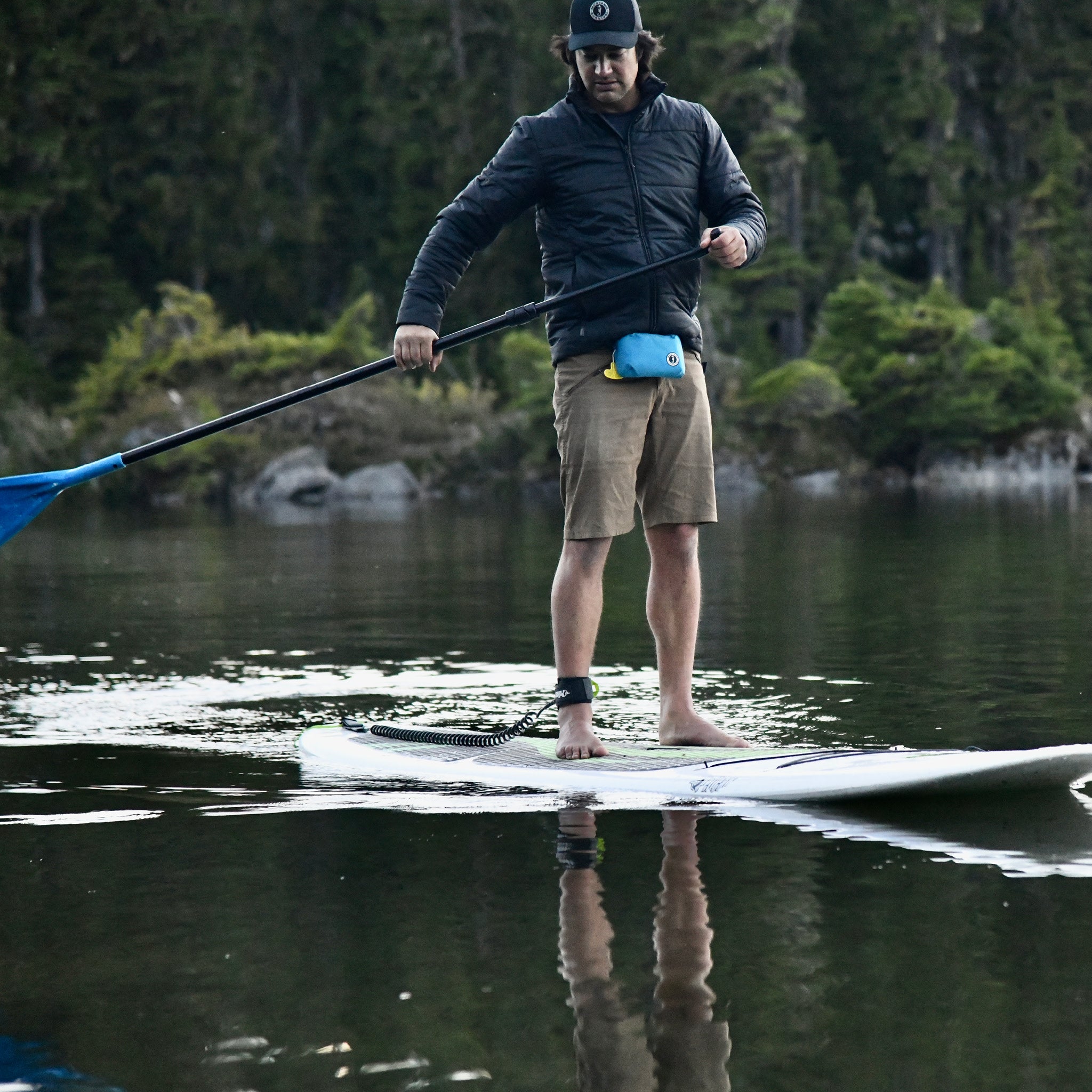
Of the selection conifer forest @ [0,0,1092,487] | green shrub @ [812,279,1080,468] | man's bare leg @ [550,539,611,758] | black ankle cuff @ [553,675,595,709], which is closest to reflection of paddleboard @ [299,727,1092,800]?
black ankle cuff @ [553,675,595,709]

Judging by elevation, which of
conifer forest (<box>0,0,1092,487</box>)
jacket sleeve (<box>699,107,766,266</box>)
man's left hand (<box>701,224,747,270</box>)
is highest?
conifer forest (<box>0,0,1092,487</box>)

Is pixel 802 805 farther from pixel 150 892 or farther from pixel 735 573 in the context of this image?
pixel 735 573

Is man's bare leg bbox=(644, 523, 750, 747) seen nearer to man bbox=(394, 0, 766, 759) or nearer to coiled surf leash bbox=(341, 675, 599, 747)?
man bbox=(394, 0, 766, 759)

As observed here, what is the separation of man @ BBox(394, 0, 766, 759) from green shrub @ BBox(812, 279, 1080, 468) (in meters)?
34.6

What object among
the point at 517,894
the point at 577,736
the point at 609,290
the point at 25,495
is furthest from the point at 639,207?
the point at 517,894

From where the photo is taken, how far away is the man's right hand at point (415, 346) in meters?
5.58

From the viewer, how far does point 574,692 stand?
18.5ft

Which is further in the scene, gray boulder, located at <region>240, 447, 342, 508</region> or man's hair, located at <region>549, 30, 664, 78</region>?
gray boulder, located at <region>240, 447, 342, 508</region>

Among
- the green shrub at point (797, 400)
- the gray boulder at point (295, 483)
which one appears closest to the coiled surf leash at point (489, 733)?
the gray boulder at point (295, 483)

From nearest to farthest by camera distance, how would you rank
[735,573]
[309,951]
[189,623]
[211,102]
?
[309,951] → [189,623] → [735,573] → [211,102]

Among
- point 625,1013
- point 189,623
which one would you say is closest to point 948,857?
point 625,1013

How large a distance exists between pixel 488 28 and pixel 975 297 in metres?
15.0

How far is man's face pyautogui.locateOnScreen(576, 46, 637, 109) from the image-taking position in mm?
5562

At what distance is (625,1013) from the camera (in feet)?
10.3
